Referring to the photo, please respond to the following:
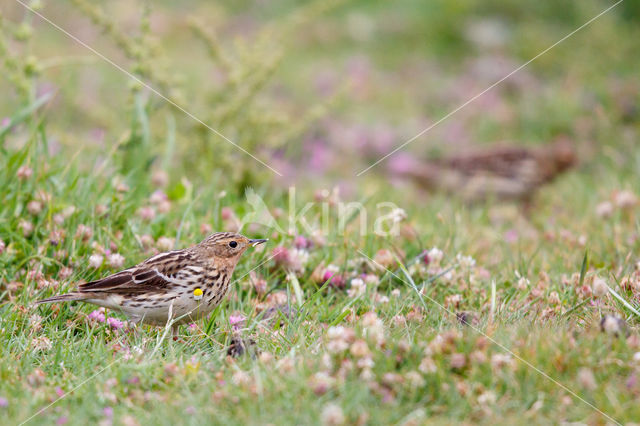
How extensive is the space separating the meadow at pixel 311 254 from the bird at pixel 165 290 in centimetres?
15

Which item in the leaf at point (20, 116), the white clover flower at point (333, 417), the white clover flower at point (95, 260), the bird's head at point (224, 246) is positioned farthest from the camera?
the leaf at point (20, 116)

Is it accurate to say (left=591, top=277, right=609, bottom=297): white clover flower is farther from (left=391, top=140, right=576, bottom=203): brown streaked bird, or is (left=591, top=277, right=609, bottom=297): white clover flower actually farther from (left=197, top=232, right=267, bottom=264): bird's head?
(left=391, top=140, right=576, bottom=203): brown streaked bird

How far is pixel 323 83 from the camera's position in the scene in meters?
11.9

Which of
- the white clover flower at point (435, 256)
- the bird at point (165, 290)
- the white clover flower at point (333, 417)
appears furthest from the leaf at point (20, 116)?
the white clover flower at point (333, 417)

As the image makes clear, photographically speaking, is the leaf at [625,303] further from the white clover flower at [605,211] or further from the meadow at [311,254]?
the white clover flower at [605,211]

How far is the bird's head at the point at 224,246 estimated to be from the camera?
4426 mm

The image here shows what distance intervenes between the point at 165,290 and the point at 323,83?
8.14m

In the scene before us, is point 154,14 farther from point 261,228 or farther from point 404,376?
point 404,376

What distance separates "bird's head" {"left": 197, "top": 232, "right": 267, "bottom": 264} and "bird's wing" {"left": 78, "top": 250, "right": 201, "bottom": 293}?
143 millimetres

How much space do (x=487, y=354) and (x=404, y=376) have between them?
1.22ft

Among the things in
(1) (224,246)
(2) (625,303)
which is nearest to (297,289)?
(1) (224,246)

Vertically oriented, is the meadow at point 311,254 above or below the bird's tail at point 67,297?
below

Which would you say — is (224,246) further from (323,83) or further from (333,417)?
(323,83)

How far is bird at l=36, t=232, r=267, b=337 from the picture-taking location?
4086 mm
